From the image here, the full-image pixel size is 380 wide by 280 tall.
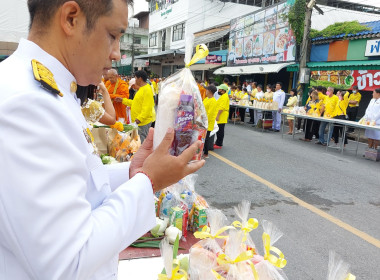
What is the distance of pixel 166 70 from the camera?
30156mm

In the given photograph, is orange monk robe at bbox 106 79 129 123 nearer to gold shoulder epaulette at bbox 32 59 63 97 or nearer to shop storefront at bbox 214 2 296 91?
gold shoulder epaulette at bbox 32 59 63 97

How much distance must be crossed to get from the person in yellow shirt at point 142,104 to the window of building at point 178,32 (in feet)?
75.3

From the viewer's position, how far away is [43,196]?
1.89 ft

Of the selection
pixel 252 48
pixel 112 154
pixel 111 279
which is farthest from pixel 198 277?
pixel 252 48

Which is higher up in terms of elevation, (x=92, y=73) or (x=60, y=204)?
(x=92, y=73)

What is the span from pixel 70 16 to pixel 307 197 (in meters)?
4.24

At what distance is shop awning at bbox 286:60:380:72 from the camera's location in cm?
1036

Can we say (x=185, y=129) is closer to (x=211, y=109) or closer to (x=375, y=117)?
(x=211, y=109)

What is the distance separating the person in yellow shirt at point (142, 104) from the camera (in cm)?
543

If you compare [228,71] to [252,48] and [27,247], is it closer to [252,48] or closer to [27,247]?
[252,48]

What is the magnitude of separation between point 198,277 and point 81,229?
902 millimetres

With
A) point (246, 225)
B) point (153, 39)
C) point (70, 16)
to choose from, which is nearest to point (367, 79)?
point (246, 225)

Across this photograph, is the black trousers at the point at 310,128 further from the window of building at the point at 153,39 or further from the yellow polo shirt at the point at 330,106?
the window of building at the point at 153,39

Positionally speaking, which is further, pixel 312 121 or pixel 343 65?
pixel 343 65
